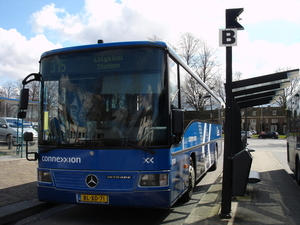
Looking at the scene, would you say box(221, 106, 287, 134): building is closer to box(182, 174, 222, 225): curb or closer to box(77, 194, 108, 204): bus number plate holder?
box(182, 174, 222, 225): curb

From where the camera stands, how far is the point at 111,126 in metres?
5.52

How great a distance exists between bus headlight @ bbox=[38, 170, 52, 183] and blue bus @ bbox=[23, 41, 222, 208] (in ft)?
0.06

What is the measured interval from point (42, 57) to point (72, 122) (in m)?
1.49

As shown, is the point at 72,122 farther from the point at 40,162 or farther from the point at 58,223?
the point at 58,223

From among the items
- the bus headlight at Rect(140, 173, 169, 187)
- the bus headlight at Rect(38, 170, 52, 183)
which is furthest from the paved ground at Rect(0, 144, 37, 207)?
the bus headlight at Rect(140, 173, 169, 187)

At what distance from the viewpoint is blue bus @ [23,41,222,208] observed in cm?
541

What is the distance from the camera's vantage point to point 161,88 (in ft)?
18.3

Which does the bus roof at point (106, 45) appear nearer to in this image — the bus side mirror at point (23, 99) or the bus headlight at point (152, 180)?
the bus side mirror at point (23, 99)

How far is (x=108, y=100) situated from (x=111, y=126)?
1.45 feet

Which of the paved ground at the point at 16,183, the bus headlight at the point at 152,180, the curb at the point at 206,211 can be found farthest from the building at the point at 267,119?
the bus headlight at the point at 152,180

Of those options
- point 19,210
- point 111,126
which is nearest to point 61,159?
point 111,126

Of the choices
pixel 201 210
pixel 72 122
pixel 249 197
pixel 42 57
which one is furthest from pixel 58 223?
pixel 249 197

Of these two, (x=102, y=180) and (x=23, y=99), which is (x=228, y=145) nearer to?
(x=102, y=180)

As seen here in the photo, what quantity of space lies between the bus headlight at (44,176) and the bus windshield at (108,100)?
508 millimetres
